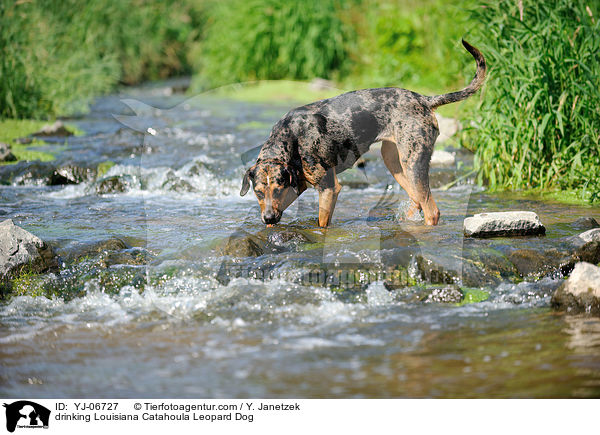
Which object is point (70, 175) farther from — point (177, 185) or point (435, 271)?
point (435, 271)

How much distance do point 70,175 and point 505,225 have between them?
6.14 m

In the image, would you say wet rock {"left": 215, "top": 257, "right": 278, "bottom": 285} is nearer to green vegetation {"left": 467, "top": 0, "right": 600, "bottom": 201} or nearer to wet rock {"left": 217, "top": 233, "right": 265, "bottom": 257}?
wet rock {"left": 217, "top": 233, "right": 265, "bottom": 257}

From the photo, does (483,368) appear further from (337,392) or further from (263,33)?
(263,33)

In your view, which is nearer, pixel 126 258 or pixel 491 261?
pixel 491 261

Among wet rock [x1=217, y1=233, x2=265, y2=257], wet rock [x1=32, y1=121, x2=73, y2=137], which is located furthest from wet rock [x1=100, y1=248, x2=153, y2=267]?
wet rock [x1=32, y1=121, x2=73, y2=137]

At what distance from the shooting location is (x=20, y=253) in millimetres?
5863

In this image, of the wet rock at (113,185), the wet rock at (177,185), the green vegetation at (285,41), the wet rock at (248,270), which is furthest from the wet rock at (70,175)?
the green vegetation at (285,41)

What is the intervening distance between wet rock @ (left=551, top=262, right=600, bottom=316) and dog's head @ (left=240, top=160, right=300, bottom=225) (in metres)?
2.52

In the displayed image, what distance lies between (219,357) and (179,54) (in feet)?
59.9

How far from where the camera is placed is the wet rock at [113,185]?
9.02m

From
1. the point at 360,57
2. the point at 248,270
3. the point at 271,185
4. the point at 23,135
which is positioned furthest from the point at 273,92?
the point at 248,270
